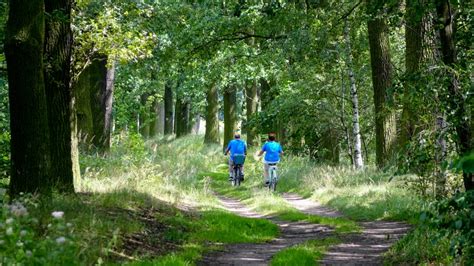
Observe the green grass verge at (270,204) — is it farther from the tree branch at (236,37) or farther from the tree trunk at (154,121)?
the tree trunk at (154,121)

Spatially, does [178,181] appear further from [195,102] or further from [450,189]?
[195,102]

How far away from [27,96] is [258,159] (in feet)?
56.2

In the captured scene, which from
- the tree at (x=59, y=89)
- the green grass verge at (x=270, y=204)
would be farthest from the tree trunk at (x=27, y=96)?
the green grass verge at (x=270, y=204)

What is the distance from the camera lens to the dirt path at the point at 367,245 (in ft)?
26.3

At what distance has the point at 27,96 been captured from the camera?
322 inches

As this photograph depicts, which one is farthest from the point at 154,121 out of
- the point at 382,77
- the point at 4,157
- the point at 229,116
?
the point at 4,157

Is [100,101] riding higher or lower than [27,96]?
higher

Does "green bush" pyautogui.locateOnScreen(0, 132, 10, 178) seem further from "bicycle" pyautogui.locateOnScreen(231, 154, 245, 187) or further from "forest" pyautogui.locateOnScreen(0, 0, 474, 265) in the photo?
"bicycle" pyautogui.locateOnScreen(231, 154, 245, 187)

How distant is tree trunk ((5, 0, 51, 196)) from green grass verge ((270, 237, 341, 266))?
3.59 m

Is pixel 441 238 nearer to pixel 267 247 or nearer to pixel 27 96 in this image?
pixel 267 247

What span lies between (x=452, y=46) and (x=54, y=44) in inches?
270

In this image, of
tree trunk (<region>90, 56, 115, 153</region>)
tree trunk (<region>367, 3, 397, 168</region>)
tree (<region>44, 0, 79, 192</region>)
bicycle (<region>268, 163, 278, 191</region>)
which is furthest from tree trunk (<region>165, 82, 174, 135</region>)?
tree (<region>44, 0, 79, 192</region>)

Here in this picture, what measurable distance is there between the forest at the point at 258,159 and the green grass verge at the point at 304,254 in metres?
0.03

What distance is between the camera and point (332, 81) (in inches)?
820
